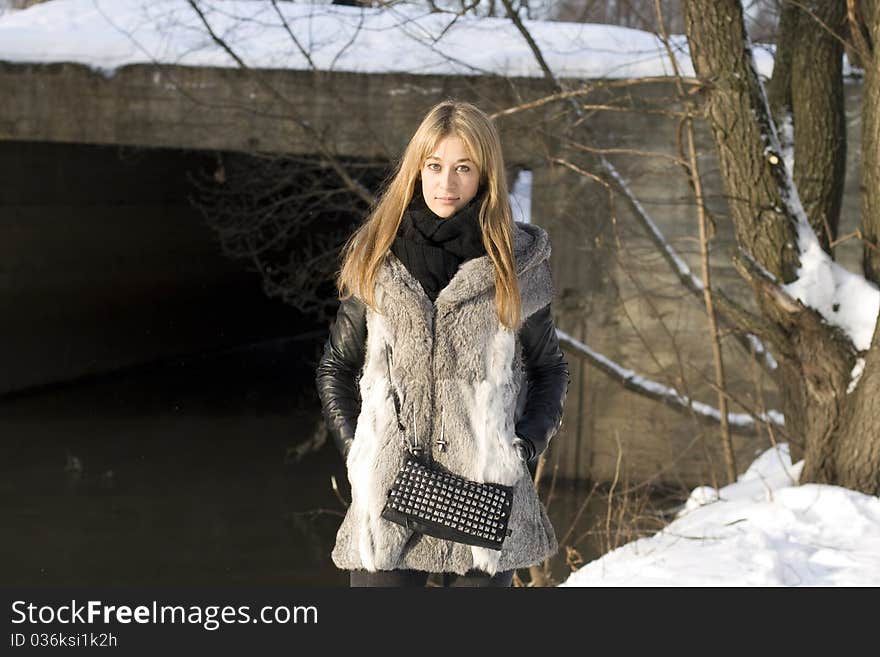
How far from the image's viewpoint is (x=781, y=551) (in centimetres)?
509

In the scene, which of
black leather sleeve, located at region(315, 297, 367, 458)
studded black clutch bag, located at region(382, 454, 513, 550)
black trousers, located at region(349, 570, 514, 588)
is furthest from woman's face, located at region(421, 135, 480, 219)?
black trousers, located at region(349, 570, 514, 588)

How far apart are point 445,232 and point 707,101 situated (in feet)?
12.7

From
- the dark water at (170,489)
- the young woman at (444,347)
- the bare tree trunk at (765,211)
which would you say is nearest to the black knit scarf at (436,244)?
the young woman at (444,347)

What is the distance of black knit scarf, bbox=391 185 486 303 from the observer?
303 cm

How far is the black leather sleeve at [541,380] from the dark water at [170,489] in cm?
497

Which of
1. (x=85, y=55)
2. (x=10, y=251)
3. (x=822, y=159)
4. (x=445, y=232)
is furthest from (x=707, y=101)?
(x=10, y=251)

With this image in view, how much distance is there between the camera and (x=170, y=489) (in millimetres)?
11406

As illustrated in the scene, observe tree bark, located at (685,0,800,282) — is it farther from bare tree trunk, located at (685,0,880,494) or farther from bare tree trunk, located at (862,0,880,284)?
bare tree trunk, located at (862,0,880,284)

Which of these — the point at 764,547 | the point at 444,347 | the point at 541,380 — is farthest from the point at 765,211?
the point at 444,347

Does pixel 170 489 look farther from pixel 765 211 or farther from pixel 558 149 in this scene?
pixel 765 211

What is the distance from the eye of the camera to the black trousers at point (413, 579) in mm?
2990

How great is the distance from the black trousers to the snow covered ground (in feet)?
5.78

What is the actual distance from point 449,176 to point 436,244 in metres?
0.18

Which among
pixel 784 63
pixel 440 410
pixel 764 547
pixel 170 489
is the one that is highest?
pixel 784 63
